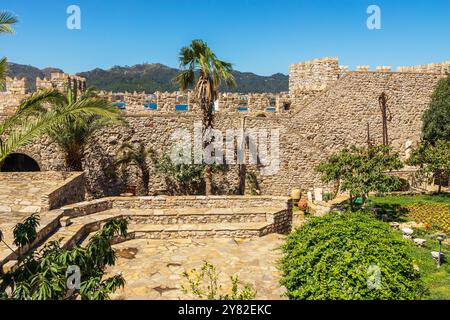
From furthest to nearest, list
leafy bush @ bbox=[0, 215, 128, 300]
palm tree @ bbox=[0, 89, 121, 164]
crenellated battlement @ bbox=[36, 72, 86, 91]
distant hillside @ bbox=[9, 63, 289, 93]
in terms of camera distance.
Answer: distant hillside @ bbox=[9, 63, 289, 93], crenellated battlement @ bbox=[36, 72, 86, 91], palm tree @ bbox=[0, 89, 121, 164], leafy bush @ bbox=[0, 215, 128, 300]

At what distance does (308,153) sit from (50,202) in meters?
12.7

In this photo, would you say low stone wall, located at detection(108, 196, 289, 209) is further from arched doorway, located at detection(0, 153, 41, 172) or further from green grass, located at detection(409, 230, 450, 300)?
arched doorway, located at detection(0, 153, 41, 172)

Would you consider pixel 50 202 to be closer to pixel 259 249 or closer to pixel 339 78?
pixel 259 249

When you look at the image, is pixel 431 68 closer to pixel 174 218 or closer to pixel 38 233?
pixel 174 218

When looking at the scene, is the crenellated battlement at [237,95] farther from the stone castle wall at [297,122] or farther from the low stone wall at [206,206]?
the low stone wall at [206,206]

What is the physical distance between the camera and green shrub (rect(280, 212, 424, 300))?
693 centimetres

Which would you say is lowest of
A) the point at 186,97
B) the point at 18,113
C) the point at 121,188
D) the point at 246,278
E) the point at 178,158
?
the point at 246,278

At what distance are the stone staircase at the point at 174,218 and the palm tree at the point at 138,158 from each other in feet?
11.9

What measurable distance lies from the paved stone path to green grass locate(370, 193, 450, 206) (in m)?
7.19

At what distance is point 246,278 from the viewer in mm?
9609

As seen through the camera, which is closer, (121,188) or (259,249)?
(259,249)

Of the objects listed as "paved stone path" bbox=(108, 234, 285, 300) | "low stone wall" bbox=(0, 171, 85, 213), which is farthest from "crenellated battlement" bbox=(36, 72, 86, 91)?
"paved stone path" bbox=(108, 234, 285, 300)

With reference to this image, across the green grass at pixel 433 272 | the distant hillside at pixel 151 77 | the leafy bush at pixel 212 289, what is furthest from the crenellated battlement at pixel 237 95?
the distant hillside at pixel 151 77

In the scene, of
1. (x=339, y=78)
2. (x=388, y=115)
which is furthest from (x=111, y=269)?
(x=388, y=115)
